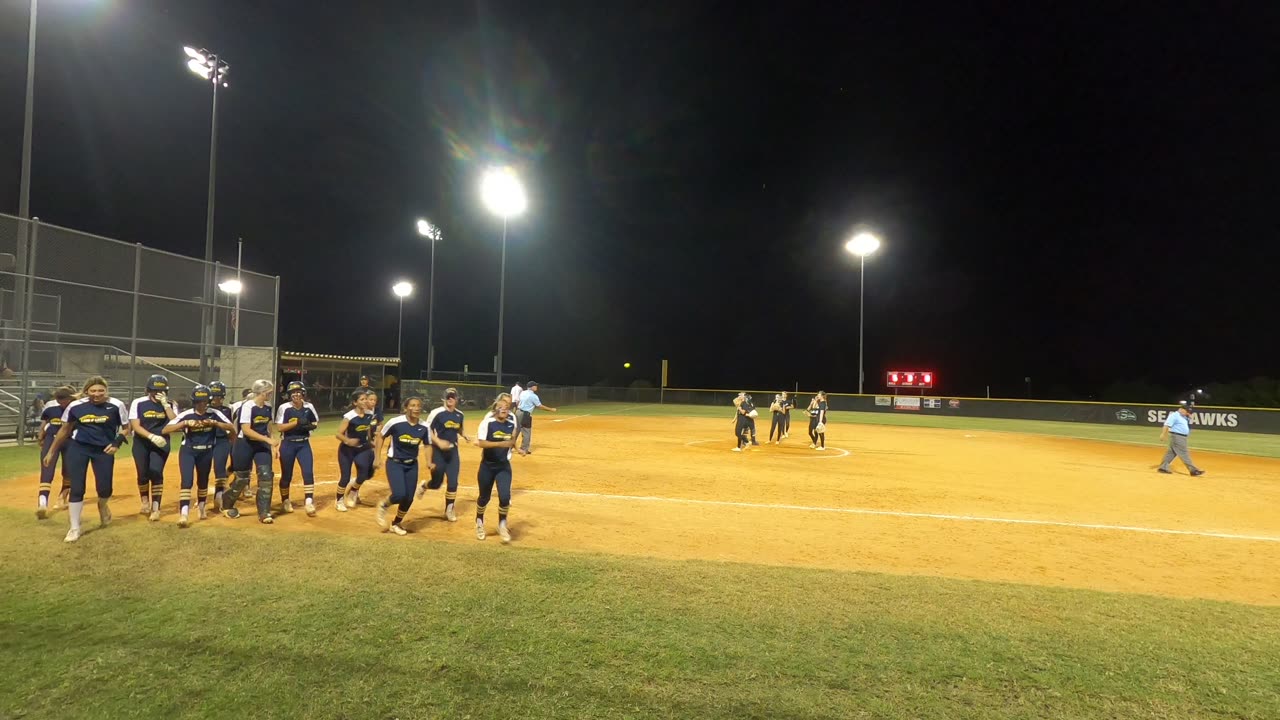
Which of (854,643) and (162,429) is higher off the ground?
(162,429)

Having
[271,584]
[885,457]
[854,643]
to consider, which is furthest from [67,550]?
[885,457]

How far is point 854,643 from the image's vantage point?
4539mm

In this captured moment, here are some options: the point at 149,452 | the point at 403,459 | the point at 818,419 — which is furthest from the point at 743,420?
the point at 149,452

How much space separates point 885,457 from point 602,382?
A: 6181 cm

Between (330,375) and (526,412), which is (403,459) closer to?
(526,412)

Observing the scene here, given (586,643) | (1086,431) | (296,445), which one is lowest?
(1086,431)

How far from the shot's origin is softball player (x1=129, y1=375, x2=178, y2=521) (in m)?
8.16

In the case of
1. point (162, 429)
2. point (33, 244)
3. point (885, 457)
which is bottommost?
point (885, 457)

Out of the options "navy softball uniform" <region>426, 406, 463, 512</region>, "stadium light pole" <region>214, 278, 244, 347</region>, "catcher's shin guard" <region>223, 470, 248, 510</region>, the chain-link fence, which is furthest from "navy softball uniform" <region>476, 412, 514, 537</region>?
"stadium light pole" <region>214, 278, 244, 347</region>

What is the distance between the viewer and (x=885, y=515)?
32.3ft

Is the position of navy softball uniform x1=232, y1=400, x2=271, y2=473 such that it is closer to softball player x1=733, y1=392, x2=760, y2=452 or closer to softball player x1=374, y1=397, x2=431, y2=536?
softball player x1=374, y1=397, x2=431, y2=536

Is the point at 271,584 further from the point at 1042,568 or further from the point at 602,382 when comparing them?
the point at 602,382

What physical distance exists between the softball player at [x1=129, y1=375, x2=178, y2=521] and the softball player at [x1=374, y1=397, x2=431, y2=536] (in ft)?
9.76

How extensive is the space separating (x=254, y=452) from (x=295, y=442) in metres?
0.53
